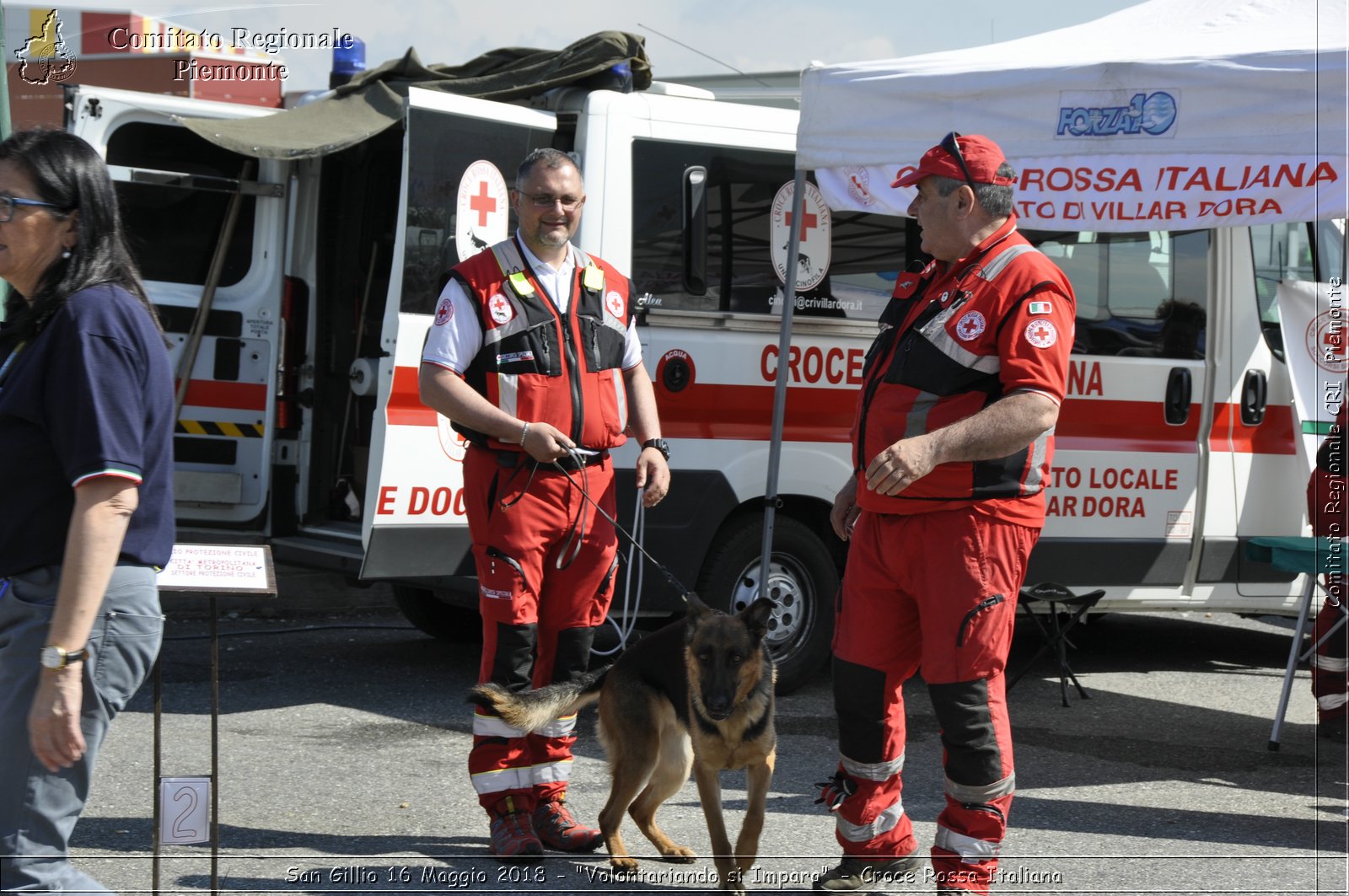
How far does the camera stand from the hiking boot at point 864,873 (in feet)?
13.2

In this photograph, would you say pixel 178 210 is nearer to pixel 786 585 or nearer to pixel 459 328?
pixel 459 328

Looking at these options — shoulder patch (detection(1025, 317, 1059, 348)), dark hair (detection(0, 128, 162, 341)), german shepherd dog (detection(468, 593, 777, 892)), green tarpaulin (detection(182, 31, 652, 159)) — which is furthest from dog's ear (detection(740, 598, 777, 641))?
green tarpaulin (detection(182, 31, 652, 159))

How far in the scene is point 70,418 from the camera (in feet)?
8.29

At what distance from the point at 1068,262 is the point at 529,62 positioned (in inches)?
110

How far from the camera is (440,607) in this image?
7.66 meters

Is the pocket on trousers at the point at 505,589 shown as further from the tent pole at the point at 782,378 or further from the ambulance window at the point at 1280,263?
the ambulance window at the point at 1280,263

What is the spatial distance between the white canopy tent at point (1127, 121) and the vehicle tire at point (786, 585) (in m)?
0.58

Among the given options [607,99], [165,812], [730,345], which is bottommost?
[165,812]

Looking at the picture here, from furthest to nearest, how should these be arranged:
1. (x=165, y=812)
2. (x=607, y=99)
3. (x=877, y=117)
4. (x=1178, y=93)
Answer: (x=607, y=99) < (x=877, y=117) < (x=1178, y=93) < (x=165, y=812)

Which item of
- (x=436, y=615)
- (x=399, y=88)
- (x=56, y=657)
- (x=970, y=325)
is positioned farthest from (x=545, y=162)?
(x=436, y=615)

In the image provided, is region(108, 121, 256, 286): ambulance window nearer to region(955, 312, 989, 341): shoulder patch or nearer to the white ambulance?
the white ambulance

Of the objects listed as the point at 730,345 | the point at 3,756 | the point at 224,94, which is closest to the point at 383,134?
the point at 224,94

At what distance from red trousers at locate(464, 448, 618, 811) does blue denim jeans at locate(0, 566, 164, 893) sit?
5.46 ft

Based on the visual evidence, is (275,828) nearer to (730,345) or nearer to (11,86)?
(730,345)
